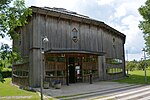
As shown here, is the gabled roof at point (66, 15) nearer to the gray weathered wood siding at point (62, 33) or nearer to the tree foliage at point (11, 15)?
the gray weathered wood siding at point (62, 33)

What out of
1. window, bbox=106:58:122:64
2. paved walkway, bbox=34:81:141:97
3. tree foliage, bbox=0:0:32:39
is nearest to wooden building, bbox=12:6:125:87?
window, bbox=106:58:122:64

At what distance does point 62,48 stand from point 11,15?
16042 mm

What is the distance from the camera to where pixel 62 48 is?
2589cm

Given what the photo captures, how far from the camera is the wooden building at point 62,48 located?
2388 cm

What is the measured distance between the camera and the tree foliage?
9.59 m

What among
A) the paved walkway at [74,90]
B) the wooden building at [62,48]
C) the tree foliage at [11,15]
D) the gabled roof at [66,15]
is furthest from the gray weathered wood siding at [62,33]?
the tree foliage at [11,15]

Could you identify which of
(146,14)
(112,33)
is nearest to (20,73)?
(112,33)

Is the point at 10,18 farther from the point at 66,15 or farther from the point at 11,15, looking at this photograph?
the point at 66,15

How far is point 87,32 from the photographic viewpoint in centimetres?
2953

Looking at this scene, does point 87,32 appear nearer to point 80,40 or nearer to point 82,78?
point 80,40

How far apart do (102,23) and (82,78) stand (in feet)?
27.2

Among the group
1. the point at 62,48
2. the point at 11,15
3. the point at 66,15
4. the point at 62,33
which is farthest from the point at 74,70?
the point at 11,15

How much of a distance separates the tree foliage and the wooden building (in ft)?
39.3

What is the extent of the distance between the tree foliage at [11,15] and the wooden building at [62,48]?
12.0 meters
